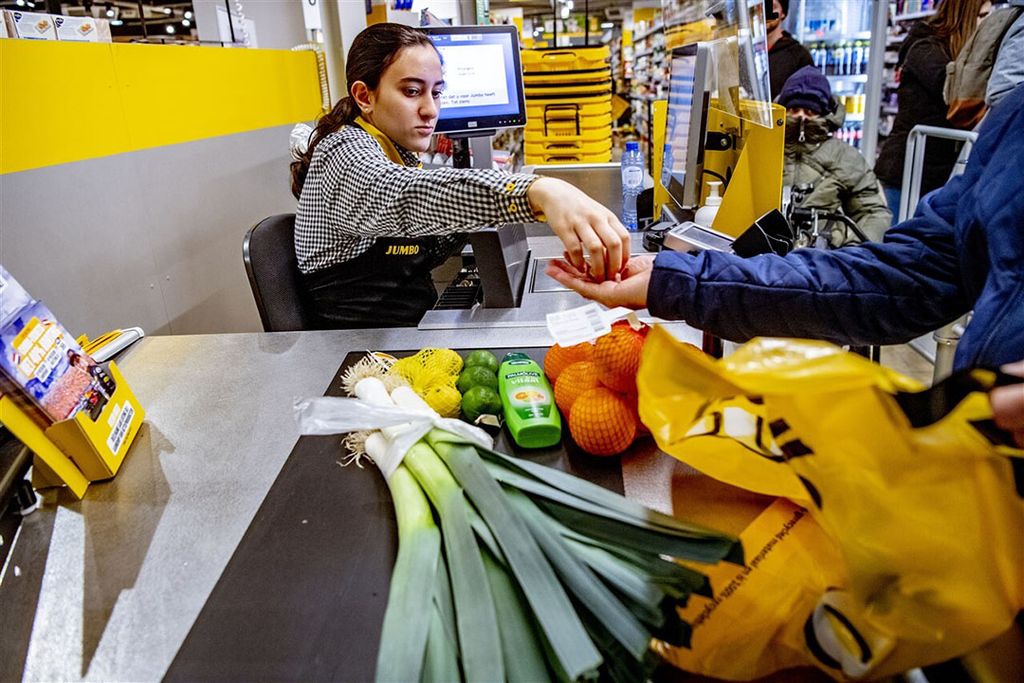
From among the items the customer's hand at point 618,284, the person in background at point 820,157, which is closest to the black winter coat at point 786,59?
the person in background at point 820,157

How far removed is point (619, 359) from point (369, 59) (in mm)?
1268

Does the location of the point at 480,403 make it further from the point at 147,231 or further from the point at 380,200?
the point at 147,231

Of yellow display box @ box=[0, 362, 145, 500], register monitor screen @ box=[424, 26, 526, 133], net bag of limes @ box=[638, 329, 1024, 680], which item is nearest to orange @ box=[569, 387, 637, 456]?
net bag of limes @ box=[638, 329, 1024, 680]

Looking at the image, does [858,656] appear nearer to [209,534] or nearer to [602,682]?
[602,682]

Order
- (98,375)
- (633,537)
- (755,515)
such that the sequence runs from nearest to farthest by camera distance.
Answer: (633,537)
(755,515)
(98,375)

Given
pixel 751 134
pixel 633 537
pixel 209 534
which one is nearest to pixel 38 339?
pixel 209 534

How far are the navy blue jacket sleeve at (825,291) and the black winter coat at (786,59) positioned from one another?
110 inches

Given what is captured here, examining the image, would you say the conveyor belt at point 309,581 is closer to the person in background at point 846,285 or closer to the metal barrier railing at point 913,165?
the person in background at point 846,285

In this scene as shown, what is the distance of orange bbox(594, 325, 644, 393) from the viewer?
3.25 ft

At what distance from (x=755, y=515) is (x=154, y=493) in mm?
863

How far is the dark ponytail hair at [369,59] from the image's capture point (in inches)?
71.9

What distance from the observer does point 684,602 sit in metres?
0.64

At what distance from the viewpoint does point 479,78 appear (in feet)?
8.05

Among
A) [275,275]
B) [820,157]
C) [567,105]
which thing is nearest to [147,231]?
[275,275]
